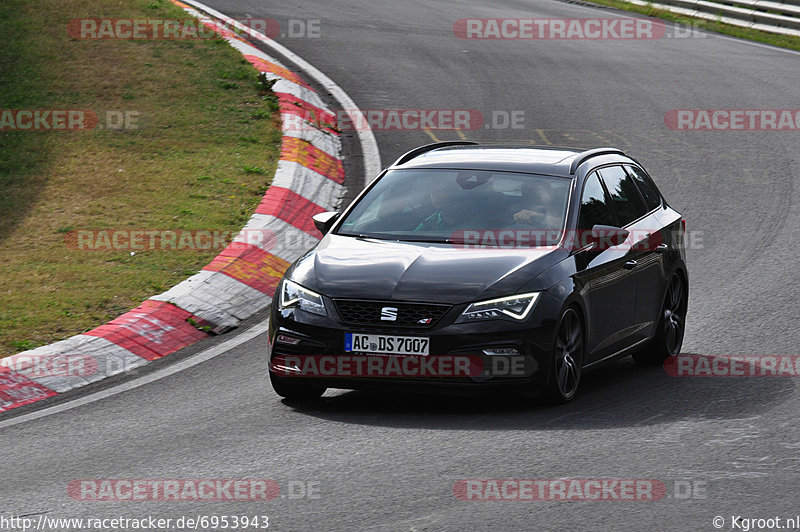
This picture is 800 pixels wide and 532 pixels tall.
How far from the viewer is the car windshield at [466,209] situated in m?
8.18

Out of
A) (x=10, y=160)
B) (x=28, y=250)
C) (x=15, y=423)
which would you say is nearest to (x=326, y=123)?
(x=10, y=160)

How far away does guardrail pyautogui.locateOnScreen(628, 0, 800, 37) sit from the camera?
1051 inches

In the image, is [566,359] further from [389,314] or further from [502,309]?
[389,314]

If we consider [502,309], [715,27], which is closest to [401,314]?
[502,309]

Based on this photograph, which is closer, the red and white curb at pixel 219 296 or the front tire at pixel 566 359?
the front tire at pixel 566 359

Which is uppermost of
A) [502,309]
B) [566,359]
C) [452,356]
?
[502,309]

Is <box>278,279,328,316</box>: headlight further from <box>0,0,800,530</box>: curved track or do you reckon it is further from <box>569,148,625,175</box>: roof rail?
<box>569,148,625,175</box>: roof rail

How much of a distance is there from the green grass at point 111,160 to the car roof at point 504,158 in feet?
9.94

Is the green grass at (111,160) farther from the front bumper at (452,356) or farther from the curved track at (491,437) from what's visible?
the front bumper at (452,356)

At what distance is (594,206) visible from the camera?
8.68 metres

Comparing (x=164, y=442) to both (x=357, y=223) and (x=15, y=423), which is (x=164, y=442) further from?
(x=357, y=223)

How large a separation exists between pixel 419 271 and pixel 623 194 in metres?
2.47

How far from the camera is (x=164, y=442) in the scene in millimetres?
7145

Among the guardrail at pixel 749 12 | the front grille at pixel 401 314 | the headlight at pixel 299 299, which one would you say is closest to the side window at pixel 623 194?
the front grille at pixel 401 314
